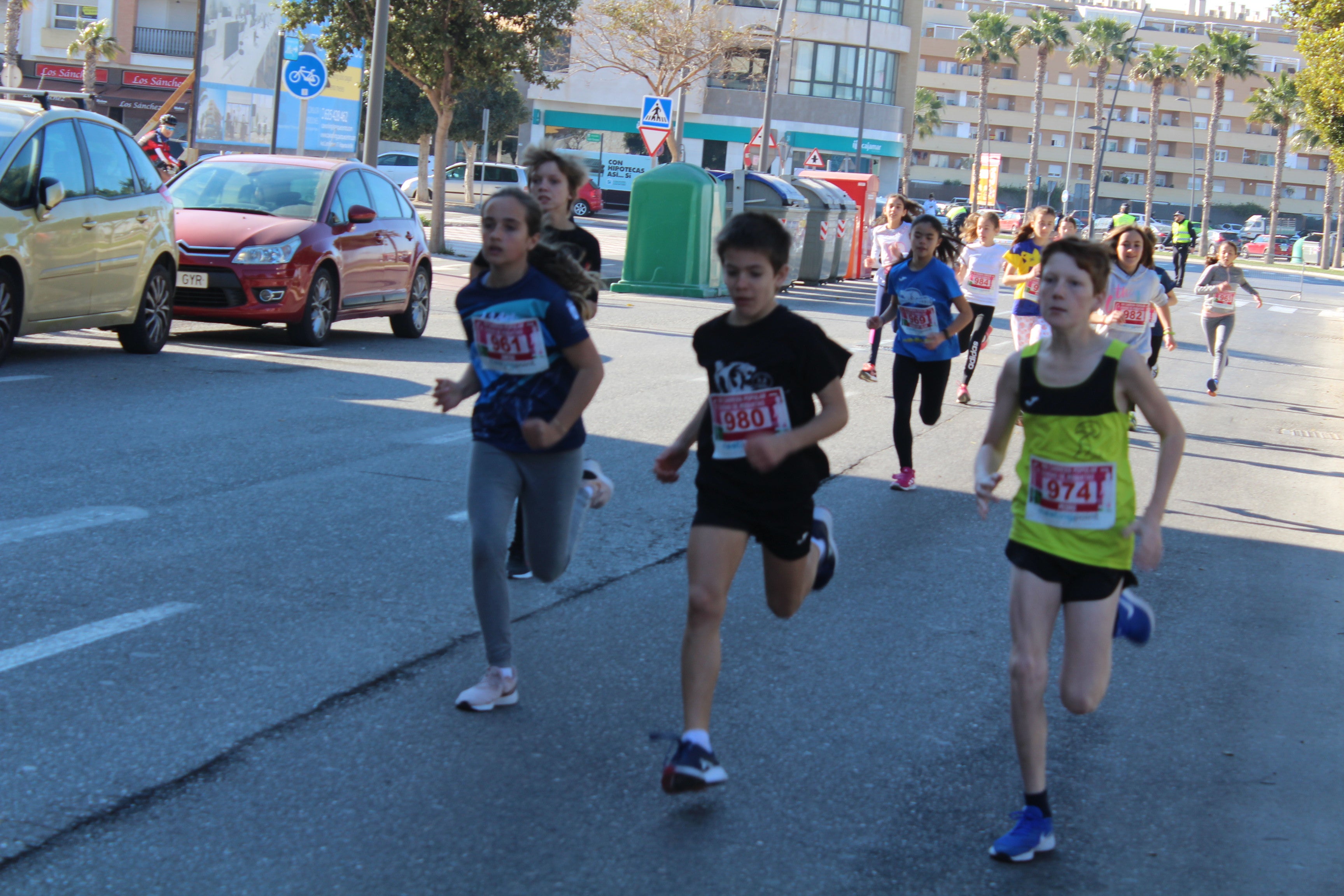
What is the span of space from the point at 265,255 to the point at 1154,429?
10626 millimetres

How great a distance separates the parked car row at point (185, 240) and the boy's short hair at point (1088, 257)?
27.9ft

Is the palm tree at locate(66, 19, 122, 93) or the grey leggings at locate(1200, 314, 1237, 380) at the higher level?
the palm tree at locate(66, 19, 122, 93)

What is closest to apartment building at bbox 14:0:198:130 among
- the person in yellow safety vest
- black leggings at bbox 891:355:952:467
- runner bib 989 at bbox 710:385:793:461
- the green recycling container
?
the person in yellow safety vest

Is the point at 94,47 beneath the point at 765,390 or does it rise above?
above

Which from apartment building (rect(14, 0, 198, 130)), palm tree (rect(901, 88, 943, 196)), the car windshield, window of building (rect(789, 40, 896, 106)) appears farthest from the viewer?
palm tree (rect(901, 88, 943, 196))

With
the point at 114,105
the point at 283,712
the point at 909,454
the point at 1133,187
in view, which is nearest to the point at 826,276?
the point at 909,454

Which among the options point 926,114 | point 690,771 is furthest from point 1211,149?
point 690,771

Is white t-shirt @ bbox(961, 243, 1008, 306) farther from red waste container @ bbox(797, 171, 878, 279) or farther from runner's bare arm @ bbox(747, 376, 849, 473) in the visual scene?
red waste container @ bbox(797, 171, 878, 279)

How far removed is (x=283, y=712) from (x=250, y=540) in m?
2.24

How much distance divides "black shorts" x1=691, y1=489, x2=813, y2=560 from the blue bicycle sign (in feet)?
81.3

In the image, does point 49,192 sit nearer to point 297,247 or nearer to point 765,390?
point 297,247

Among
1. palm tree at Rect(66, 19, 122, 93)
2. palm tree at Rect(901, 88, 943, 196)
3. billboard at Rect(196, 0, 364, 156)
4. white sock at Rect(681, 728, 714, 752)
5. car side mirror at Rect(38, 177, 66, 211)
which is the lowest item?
white sock at Rect(681, 728, 714, 752)

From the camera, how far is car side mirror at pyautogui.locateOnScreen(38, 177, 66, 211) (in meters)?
10.6

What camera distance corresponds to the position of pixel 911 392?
9078mm
